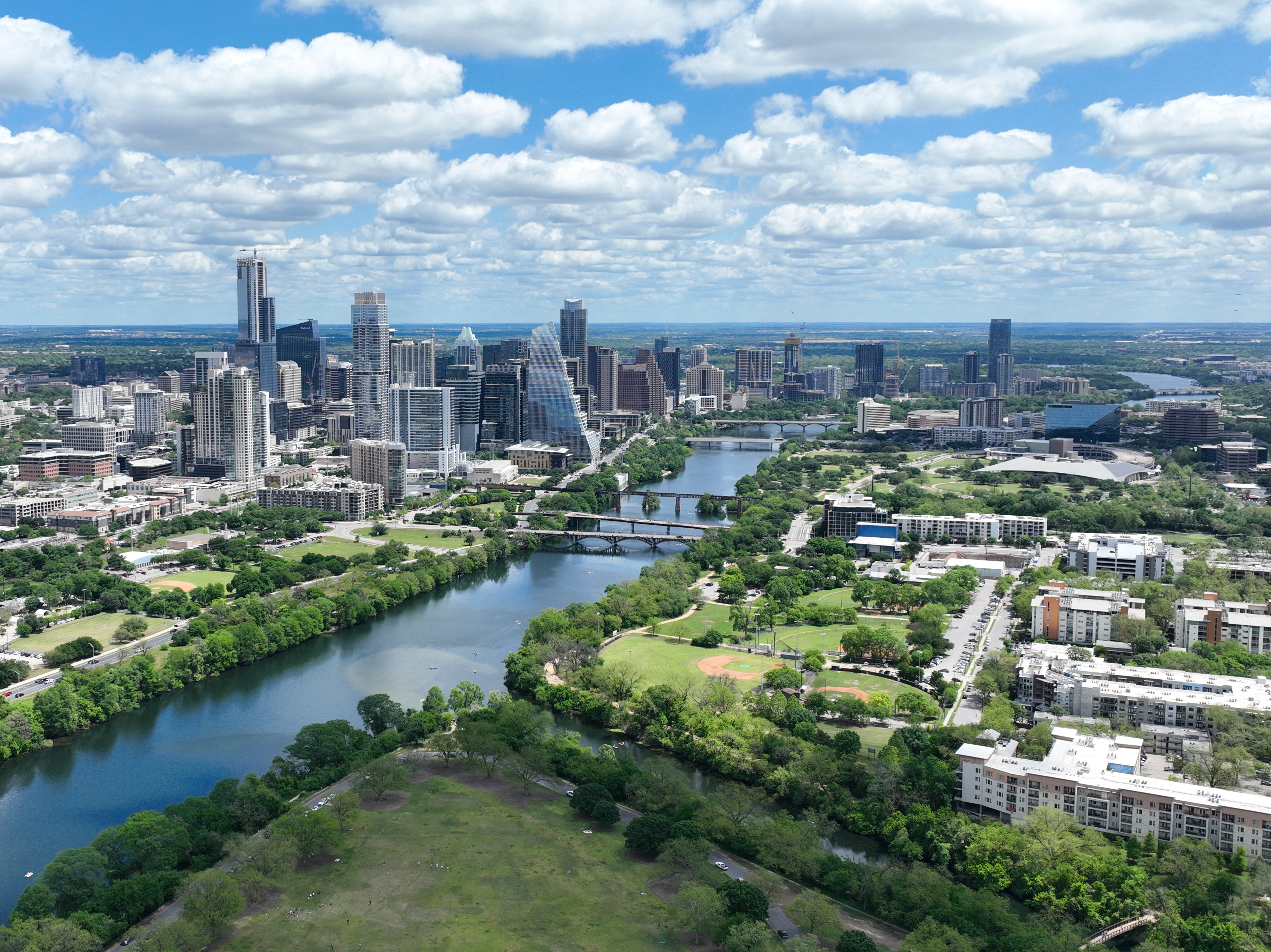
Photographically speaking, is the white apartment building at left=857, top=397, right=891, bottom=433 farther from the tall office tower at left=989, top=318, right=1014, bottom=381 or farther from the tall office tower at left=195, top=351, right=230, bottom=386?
the tall office tower at left=195, top=351, right=230, bottom=386

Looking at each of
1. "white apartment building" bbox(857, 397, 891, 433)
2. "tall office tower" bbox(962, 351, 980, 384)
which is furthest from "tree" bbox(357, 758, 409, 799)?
"tall office tower" bbox(962, 351, 980, 384)

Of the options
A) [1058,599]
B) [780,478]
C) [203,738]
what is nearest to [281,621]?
[203,738]

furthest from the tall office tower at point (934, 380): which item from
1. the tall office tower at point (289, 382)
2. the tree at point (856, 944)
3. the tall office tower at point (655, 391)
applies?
the tree at point (856, 944)

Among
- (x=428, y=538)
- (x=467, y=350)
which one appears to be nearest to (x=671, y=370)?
(x=467, y=350)

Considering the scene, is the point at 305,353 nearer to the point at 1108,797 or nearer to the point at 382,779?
the point at 382,779

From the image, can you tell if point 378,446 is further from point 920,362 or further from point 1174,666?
point 920,362

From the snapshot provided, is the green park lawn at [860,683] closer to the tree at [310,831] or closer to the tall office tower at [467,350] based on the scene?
the tree at [310,831]

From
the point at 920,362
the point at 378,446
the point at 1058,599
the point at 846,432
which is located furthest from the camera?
the point at 920,362
